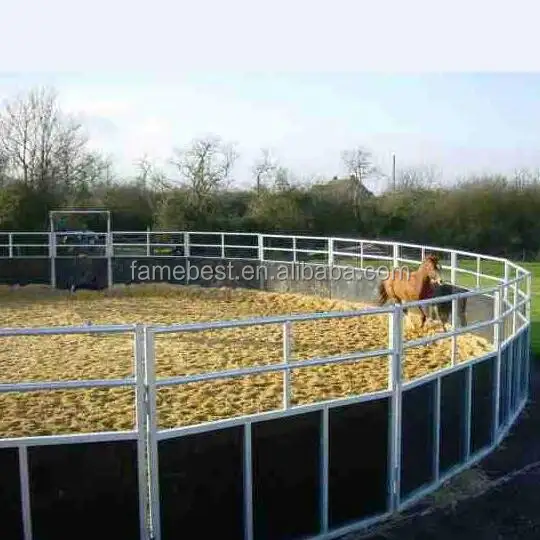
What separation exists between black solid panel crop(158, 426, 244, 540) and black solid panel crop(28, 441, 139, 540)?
0.18 m

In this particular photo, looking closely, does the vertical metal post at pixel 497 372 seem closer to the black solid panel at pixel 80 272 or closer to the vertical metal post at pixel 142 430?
the vertical metal post at pixel 142 430

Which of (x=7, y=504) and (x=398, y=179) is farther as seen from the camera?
(x=398, y=179)

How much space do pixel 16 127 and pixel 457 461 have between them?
80.3 ft

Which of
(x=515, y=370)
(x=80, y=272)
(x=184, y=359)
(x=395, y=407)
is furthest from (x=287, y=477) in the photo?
(x=80, y=272)

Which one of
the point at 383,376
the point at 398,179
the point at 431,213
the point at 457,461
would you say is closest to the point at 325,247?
the point at 431,213

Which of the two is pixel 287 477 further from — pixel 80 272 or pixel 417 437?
pixel 80 272

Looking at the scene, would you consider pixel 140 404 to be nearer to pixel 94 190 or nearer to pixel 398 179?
pixel 94 190

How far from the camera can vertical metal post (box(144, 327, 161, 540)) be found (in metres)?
3.49

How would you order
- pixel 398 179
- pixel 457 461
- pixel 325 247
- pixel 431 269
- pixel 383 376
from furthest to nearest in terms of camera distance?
pixel 398 179 → pixel 325 247 → pixel 431 269 → pixel 383 376 → pixel 457 461

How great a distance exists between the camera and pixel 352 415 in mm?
4230

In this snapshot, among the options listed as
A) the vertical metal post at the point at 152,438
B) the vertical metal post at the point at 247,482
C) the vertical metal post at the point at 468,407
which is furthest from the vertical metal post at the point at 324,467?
the vertical metal post at the point at 468,407

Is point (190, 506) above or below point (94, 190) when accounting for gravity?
below

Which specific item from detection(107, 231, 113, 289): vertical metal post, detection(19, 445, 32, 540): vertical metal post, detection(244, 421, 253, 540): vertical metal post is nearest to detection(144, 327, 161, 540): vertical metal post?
detection(244, 421, 253, 540): vertical metal post

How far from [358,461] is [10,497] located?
2.11 m
